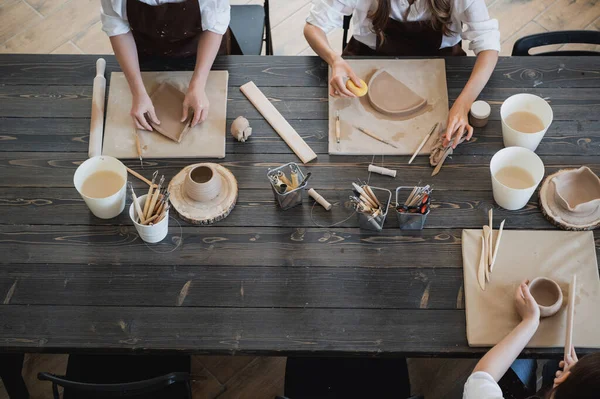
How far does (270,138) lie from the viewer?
216cm

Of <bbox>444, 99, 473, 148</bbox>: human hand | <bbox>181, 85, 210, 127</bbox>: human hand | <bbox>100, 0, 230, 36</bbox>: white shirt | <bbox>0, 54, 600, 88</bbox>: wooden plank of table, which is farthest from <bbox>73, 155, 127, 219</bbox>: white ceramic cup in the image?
<bbox>444, 99, 473, 148</bbox>: human hand

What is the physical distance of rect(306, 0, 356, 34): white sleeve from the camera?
2371mm

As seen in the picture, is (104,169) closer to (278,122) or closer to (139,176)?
(139,176)

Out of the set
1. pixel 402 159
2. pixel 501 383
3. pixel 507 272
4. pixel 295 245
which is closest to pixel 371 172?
pixel 402 159

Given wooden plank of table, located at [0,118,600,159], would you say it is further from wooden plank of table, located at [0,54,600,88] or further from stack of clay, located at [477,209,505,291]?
stack of clay, located at [477,209,505,291]

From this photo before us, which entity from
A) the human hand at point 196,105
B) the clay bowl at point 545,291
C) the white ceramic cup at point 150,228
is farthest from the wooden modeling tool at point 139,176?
the clay bowl at point 545,291

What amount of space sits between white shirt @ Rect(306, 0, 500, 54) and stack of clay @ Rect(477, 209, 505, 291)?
2.38 ft

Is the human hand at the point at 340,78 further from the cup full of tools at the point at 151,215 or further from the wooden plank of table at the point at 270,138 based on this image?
the cup full of tools at the point at 151,215

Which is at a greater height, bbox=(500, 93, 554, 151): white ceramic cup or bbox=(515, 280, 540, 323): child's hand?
bbox=(500, 93, 554, 151): white ceramic cup

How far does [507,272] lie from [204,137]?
3.57 ft

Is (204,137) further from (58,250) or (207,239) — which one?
(58,250)

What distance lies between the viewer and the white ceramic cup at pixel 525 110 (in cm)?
203

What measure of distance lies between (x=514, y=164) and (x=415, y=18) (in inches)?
29.7

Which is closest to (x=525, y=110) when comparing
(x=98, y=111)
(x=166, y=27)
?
(x=166, y=27)
